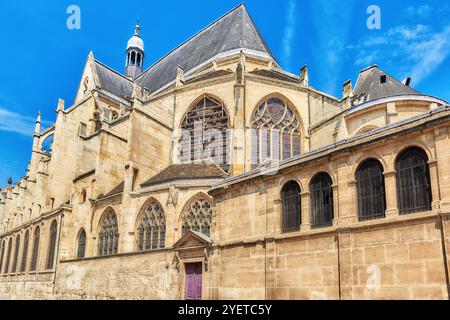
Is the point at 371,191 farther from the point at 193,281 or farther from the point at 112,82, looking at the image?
the point at 112,82

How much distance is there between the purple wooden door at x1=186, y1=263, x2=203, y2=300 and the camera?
11445 millimetres

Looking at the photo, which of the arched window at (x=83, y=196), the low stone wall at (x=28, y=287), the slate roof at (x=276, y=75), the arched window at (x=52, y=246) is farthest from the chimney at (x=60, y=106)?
the slate roof at (x=276, y=75)

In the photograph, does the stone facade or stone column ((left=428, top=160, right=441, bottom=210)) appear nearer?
stone column ((left=428, top=160, right=441, bottom=210))

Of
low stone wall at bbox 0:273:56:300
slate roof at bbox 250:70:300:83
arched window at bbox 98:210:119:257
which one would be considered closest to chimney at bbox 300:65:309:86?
slate roof at bbox 250:70:300:83

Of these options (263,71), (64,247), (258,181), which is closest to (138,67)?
(263,71)

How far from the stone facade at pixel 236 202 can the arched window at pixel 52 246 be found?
0.90 feet

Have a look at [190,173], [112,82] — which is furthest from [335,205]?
[112,82]

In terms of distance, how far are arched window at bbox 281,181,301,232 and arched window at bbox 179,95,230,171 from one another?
10612 millimetres

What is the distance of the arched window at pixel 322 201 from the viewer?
8.84 m

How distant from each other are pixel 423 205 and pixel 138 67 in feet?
149

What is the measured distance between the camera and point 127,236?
18188 millimetres

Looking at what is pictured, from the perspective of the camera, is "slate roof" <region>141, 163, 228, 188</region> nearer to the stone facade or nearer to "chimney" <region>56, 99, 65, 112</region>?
the stone facade

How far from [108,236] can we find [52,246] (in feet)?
15.6
